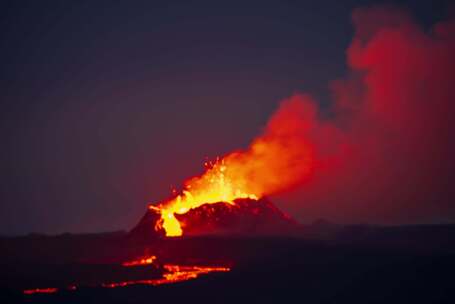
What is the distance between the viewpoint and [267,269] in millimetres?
76000

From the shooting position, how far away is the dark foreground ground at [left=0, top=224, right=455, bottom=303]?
217 ft

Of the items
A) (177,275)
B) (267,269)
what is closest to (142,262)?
(177,275)

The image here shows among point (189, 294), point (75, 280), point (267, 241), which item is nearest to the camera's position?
point (189, 294)

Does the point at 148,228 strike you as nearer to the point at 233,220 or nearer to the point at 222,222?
the point at 222,222

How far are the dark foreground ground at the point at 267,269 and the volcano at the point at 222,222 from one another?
3.06m

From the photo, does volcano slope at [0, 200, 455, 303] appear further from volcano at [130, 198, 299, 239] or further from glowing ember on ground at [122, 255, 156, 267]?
glowing ember on ground at [122, 255, 156, 267]

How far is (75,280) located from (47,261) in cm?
1858

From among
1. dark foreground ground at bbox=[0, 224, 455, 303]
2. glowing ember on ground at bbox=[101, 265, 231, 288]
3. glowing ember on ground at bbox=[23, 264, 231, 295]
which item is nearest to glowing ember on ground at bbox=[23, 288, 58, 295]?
glowing ember on ground at bbox=[23, 264, 231, 295]

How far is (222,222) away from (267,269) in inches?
1061

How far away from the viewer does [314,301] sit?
64.9 metres

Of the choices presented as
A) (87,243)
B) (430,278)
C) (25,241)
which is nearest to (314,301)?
(430,278)

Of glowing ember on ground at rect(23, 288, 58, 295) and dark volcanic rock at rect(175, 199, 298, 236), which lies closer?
glowing ember on ground at rect(23, 288, 58, 295)

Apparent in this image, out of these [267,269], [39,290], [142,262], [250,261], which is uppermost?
[142,262]

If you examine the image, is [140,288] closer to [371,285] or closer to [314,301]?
[314,301]
